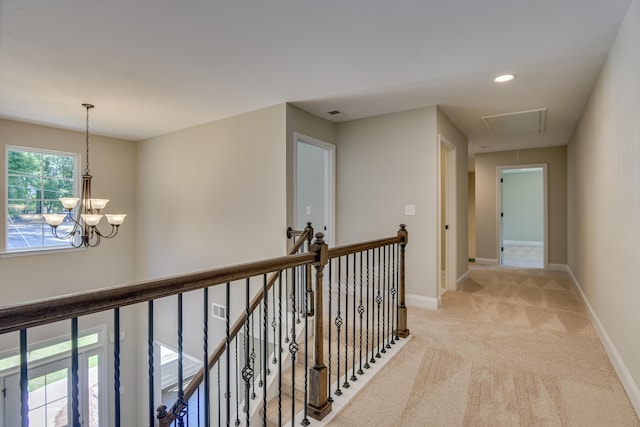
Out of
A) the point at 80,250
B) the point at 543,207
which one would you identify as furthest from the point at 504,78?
the point at 80,250

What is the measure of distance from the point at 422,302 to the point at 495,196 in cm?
404

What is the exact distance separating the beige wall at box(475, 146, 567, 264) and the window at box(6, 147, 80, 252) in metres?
7.40

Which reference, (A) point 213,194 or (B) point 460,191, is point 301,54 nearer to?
(A) point 213,194

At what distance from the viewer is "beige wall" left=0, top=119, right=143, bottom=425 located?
4496mm

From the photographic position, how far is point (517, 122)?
178 inches

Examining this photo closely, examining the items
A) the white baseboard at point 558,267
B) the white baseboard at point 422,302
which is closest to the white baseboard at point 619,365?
the white baseboard at point 422,302

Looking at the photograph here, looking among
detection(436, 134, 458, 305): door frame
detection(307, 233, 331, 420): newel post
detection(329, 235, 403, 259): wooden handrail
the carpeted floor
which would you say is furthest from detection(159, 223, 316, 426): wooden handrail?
detection(436, 134, 458, 305): door frame

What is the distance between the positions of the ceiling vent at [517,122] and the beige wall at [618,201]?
66 centimetres

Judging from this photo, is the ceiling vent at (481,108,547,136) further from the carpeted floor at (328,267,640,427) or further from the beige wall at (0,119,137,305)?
the beige wall at (0,119,137,305)

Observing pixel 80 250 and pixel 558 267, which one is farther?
pixel 558 267

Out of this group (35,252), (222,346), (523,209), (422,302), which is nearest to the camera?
(222,346)

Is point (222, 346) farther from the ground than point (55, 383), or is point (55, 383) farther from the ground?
point (222, 346)

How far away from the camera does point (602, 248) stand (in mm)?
2871

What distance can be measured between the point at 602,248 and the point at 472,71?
6.20 feet
